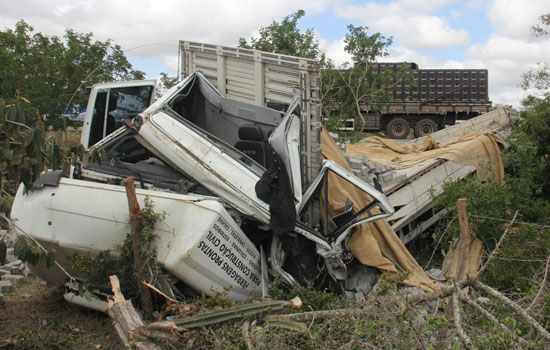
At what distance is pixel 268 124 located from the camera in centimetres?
539

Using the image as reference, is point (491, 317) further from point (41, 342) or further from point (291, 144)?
point (41, 342)

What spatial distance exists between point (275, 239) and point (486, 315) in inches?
77.4

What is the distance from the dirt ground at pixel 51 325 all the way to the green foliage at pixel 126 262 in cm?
44

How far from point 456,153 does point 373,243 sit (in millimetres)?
3827

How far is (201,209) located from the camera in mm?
3963

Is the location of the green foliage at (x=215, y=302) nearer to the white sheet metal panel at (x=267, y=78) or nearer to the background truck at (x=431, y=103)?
the white sheet metal panel at (x=267, y=78)

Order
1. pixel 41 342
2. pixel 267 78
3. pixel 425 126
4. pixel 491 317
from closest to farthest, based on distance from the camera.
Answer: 1. pixel 491 317
2. pixel 41 342
3. pixel 267 78
4. pixel 425 126

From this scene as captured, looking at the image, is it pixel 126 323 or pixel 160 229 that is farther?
pixel 160 229

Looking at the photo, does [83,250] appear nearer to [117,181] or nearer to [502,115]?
[117,181]

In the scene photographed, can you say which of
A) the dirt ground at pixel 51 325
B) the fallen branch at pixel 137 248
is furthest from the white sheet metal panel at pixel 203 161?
the dirt ground at pixel 51 325

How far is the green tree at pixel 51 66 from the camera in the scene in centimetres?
1077

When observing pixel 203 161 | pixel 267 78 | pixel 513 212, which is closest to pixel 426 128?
pixel 513 212

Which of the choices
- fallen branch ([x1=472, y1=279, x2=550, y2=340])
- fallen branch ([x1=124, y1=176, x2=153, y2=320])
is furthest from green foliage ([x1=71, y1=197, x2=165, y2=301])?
fallen branch ([x1=472, y1=279, x2=550, y2=340])

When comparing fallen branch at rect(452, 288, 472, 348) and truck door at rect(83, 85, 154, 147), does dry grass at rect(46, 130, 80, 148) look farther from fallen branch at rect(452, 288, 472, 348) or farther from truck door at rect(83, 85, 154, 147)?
fallen branch at rect(452, 288, 472, 348)
